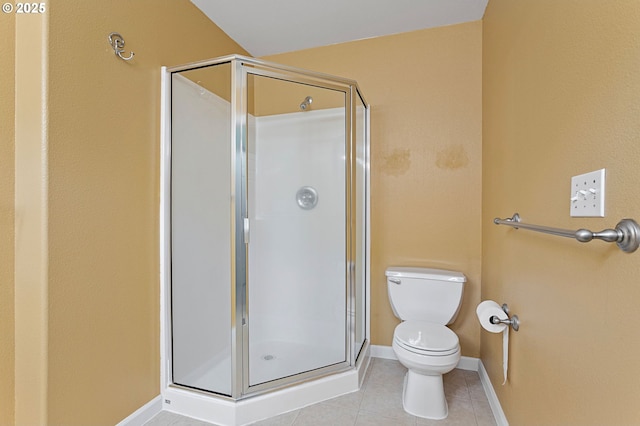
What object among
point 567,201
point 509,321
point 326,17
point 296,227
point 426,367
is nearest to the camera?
point 567,201

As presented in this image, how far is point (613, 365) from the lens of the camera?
27.9 inches

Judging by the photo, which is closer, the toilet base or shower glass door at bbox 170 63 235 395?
the toilet base

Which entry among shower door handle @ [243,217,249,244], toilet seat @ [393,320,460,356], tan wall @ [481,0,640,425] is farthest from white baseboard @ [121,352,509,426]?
shower door handle @ [243,217,249,244]

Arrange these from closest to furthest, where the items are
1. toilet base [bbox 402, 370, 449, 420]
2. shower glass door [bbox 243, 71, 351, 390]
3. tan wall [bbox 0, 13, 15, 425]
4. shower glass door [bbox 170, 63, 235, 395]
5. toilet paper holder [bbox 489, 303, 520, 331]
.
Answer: tan wall [bbox 0, 13, 15, 425]
toilet paper holder [bbox 489, 303, 520, 331]
toilet base [bbox 402, 370, 449, 420]
shower glass door [bbox 170, 63, 235, 395]
shower glass door [bbox 243, 71, 351, 390]

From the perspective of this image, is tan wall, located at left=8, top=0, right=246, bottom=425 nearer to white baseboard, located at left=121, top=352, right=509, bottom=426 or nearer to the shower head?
white baseboard, located at left=121, top=352, right=509, bottom=426

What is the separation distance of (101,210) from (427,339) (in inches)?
73.3

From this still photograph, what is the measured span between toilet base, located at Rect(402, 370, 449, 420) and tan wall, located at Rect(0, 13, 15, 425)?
190 cm

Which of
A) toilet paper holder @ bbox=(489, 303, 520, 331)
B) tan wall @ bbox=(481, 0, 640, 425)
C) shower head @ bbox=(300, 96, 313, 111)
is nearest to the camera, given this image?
tan wall @ bbox=(481, 0, 640, 425)

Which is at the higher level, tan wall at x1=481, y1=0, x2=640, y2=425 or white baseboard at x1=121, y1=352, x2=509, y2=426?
tan wall at x1=481, y1=0, x2=640, y2=425

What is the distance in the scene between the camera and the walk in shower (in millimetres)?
1738

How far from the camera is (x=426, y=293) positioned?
210 centimetres

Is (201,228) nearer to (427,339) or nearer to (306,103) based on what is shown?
(306,103)

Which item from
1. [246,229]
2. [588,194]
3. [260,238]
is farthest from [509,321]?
[260,238]

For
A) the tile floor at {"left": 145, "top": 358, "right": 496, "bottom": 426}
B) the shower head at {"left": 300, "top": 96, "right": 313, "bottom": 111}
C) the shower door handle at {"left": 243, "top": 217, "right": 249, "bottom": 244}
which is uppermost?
the shower head at {"left": 300, "top": 96, "right": 313, "bottom": 111}
